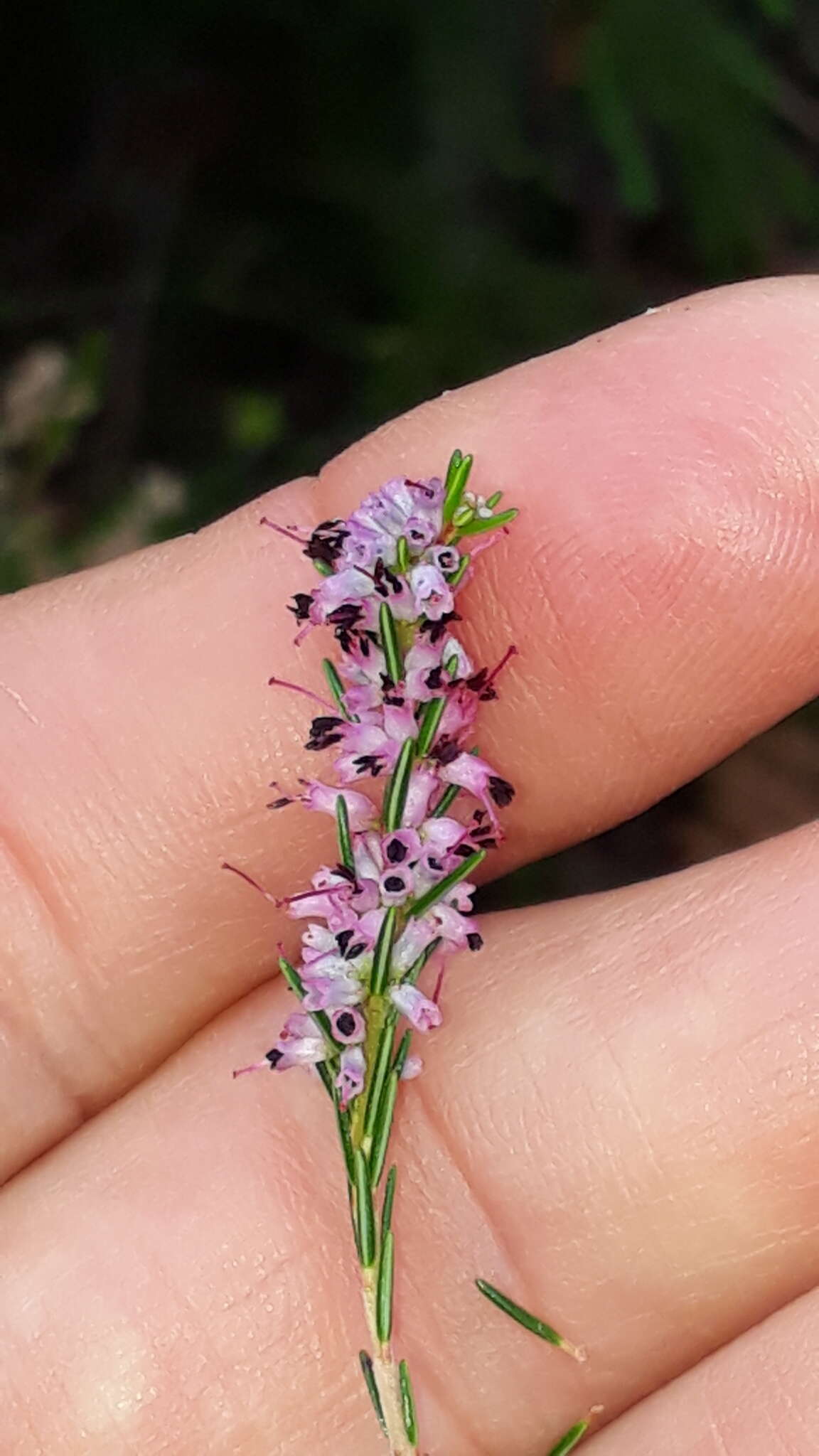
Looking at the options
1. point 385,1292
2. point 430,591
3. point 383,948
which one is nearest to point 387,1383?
point 385,1292

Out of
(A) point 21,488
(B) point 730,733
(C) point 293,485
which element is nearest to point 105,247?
(A) point 21,488

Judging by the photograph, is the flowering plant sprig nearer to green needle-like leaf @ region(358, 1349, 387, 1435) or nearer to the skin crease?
green needle-like leaf @ region(358, 1349, 387, 1435)

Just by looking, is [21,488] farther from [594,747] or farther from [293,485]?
[594,747]

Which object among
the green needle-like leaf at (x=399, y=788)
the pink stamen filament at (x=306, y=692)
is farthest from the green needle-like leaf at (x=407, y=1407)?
the pink stamen filament at (x=306, y=692)

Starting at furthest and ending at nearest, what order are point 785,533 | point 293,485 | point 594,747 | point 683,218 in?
1. point 683,218
2. point 293,485
3. point 594,747
4. point 785,533

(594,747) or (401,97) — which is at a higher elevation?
(401,97)

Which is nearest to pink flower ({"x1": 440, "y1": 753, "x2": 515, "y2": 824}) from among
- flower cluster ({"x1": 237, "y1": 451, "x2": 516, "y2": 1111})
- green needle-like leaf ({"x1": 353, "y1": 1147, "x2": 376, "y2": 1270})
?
flower cluster ({"x1": 237, "y1": 451, "x2": 516, "y2": 1111})
